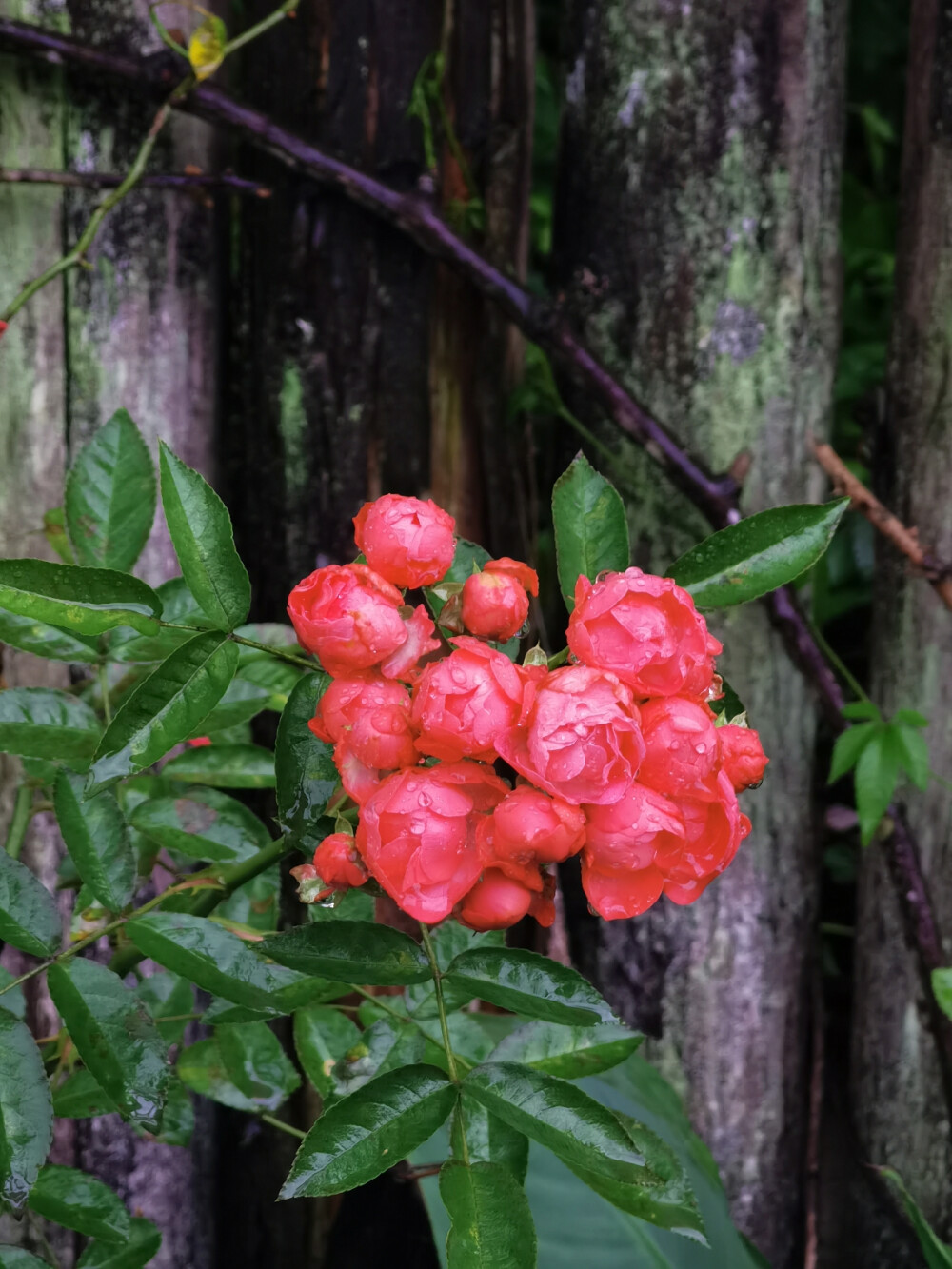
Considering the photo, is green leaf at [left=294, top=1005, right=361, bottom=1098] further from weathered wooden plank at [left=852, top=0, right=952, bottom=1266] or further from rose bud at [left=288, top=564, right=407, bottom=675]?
weathered wooden plank at [left=852, top=0, right=952, bottom=1266]

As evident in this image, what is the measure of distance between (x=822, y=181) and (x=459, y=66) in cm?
45

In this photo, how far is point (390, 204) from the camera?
116 cm

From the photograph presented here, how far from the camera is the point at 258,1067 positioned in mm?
896

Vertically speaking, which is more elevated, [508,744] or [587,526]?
[587,526]

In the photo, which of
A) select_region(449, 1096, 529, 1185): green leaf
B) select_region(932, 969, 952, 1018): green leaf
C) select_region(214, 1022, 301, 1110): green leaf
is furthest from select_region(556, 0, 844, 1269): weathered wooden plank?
select_region(449, 1096, 529, 1185): green leaf

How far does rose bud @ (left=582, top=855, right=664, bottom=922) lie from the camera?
533 mm

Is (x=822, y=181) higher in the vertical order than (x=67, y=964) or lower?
higher

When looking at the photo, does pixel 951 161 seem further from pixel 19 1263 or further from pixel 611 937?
pixel 19 1263

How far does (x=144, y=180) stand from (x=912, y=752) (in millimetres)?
1058

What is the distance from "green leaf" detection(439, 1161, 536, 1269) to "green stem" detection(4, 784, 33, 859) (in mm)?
542

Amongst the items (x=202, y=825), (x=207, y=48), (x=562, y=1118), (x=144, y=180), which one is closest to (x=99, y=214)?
(x=144, y=180)

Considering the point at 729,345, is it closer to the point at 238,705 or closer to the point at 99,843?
the point at 238,705

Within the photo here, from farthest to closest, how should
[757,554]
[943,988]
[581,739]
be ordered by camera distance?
[943,988], [757,554], [581,739]

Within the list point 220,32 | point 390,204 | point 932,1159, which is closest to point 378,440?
point 390,204
